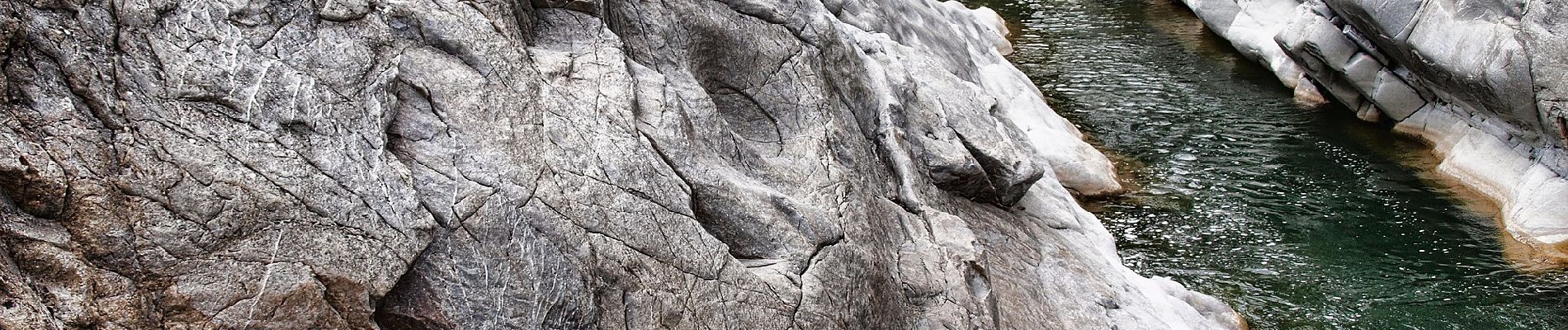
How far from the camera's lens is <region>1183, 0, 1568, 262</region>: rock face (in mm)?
20891

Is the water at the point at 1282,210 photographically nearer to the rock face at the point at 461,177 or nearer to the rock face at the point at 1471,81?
the rock face at the point at 1471,81

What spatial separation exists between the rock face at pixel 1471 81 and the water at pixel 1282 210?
0.65 m

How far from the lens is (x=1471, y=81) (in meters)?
22.8

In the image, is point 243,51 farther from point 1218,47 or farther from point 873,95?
point 1218,47

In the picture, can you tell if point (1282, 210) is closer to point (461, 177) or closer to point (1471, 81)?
point (1471, 81)

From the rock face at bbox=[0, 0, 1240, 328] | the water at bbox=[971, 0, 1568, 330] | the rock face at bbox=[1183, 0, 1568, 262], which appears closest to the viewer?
the rock face at bbox=[0, 0, 1240, 328]

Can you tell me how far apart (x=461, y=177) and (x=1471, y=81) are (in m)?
21.7

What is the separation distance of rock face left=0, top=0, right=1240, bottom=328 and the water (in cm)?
553

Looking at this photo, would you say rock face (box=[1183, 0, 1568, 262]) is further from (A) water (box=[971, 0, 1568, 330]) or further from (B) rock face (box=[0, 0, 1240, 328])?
(B) rock face (box=[0, 0, 1240, 328])

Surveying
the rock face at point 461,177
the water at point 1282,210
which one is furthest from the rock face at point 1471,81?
the rock face at point 461,177

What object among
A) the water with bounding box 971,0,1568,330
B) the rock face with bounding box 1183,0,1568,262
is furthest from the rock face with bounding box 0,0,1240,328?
the rock face with bounding box 1183,0,1568,262

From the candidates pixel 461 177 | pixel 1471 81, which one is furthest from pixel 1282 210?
pixel 461 177

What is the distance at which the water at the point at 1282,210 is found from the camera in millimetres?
18469

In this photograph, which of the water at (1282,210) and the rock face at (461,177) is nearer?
the rock face at (461,177)
